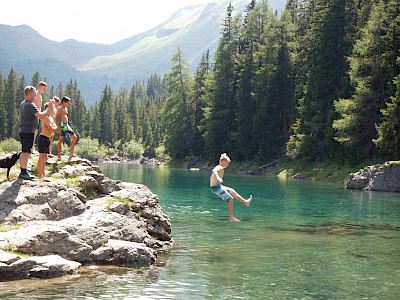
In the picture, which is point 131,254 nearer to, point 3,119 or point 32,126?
point 32,126

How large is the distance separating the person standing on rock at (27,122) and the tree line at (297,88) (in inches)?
1495

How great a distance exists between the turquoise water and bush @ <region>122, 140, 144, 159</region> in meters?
117

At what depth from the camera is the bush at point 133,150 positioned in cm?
14750

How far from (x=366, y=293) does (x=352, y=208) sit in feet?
64.9

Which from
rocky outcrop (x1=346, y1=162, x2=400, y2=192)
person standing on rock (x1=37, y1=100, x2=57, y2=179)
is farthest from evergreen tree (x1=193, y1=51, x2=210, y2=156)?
person standing on rock (x1=37, y1=100, x2=57, y2=179)

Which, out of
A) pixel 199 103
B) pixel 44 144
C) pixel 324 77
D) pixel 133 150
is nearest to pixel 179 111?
pixel 199 103

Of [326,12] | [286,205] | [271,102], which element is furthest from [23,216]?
[271,102]

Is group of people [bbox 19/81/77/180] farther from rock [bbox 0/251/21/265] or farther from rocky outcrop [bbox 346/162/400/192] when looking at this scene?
rocky outcrop [bbox 346/162/400/192]

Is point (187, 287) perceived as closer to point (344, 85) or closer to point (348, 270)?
point (348, 270)

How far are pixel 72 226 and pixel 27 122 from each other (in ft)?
12.4

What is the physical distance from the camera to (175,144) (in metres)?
97.2

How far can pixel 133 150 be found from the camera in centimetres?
14750

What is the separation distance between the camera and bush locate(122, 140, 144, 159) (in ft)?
484

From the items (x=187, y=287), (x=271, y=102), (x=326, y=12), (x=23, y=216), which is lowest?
(x=187, y=287)
